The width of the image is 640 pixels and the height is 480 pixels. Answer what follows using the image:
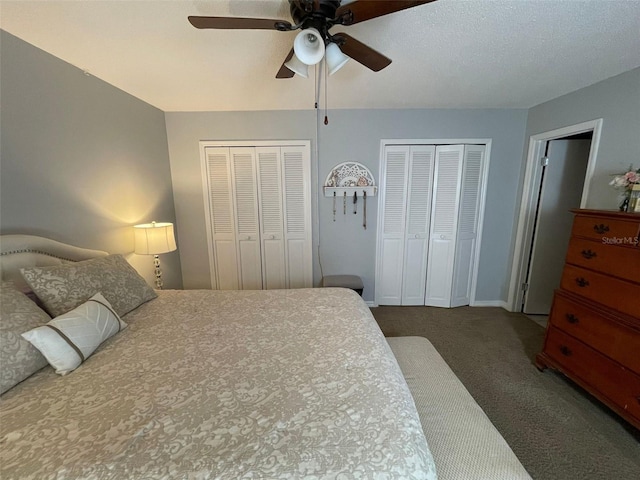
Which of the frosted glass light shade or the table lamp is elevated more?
the frosted glass light shade

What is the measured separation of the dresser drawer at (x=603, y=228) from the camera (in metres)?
1.47

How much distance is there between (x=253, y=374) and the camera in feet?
3.48

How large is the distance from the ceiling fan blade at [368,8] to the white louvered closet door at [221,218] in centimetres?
213

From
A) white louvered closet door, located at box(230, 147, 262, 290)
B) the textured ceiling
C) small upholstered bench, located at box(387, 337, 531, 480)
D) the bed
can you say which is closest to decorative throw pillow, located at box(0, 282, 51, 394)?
the bed

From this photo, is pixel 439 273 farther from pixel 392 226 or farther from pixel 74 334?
pixel 74 334

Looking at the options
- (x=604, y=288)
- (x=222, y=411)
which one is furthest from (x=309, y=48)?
(x=604, y=288)

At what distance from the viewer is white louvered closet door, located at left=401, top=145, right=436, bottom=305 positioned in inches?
113

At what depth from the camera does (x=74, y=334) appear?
3.63 feet

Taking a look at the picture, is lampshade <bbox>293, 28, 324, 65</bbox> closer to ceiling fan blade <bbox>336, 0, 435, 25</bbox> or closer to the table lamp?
ceiling fan blade <bbox>336, 0, 435, 25</bbox>

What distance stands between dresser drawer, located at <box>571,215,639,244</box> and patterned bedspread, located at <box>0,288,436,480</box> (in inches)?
65.2

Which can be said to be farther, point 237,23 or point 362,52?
point 362,52

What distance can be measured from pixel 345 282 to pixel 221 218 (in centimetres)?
171

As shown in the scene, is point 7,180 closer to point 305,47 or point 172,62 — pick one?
point 172,62

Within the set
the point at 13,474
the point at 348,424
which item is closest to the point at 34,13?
the point at 13,474
